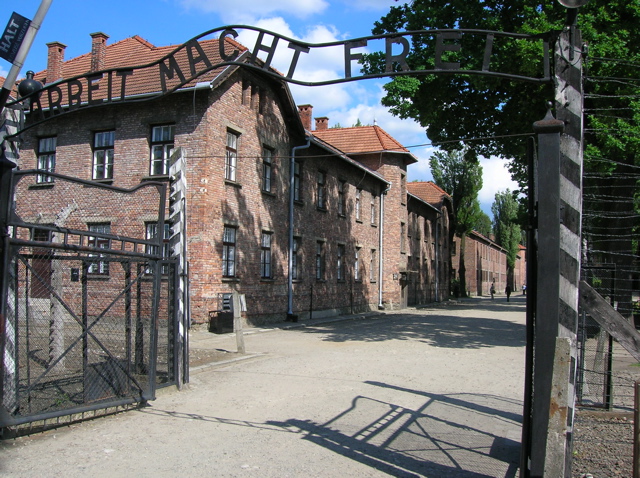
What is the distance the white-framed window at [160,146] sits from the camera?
19234 mm

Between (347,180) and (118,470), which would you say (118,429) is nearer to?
(118,470)

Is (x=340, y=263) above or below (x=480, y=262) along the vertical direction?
below

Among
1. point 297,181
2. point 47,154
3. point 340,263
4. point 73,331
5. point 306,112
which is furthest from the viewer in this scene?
point 306,112

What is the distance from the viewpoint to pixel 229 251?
20109mm

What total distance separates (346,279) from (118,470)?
84.9 feet

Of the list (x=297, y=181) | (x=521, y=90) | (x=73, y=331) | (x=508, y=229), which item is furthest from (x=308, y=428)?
(x=508, y=229)

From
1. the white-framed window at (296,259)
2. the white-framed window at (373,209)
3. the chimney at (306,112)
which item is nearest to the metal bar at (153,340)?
the white-framed window at (296,259)

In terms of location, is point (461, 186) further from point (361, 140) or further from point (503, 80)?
point (503, 80)

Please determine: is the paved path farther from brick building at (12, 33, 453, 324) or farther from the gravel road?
brick building at (12, 33, 453, 324)

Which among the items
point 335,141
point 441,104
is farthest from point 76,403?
point 335,141

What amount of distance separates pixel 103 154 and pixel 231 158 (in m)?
4.53

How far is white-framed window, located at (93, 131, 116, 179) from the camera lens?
20234 millimetres

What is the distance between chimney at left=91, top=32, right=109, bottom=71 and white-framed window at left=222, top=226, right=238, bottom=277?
324 inches

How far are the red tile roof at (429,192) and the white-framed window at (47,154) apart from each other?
33931 mm
